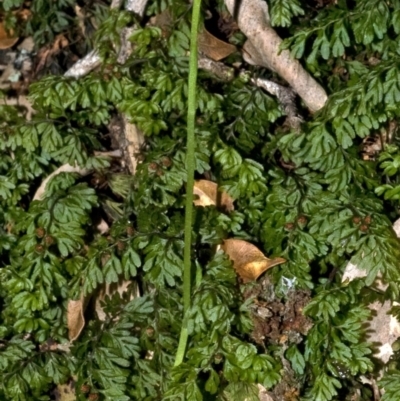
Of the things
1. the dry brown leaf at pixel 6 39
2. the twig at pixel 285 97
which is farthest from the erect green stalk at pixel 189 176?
the dry brown leaf at pixel 6 39

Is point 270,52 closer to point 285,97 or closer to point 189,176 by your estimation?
point 285,97

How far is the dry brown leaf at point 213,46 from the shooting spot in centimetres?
318

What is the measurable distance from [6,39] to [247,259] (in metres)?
1.79

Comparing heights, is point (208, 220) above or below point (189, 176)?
below

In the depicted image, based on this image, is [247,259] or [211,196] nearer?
[247,259]

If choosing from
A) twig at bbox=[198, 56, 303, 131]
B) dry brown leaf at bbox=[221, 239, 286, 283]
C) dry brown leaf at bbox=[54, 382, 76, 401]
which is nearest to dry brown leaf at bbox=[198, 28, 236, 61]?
twig at bbox=[198, 56, 303, 131]

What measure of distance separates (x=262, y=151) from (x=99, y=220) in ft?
2.55

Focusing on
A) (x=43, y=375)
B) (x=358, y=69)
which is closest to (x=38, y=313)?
(x=43, y=375)

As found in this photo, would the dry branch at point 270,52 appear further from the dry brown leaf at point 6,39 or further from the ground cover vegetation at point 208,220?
the dry brown leaf at point 6,39

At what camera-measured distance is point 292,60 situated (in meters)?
3.03

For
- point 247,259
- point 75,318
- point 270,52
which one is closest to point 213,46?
point 270,52

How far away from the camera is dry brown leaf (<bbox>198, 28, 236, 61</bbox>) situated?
3.18 metres

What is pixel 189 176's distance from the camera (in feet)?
8.68

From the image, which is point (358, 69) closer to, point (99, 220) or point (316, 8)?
point (316, 8)
